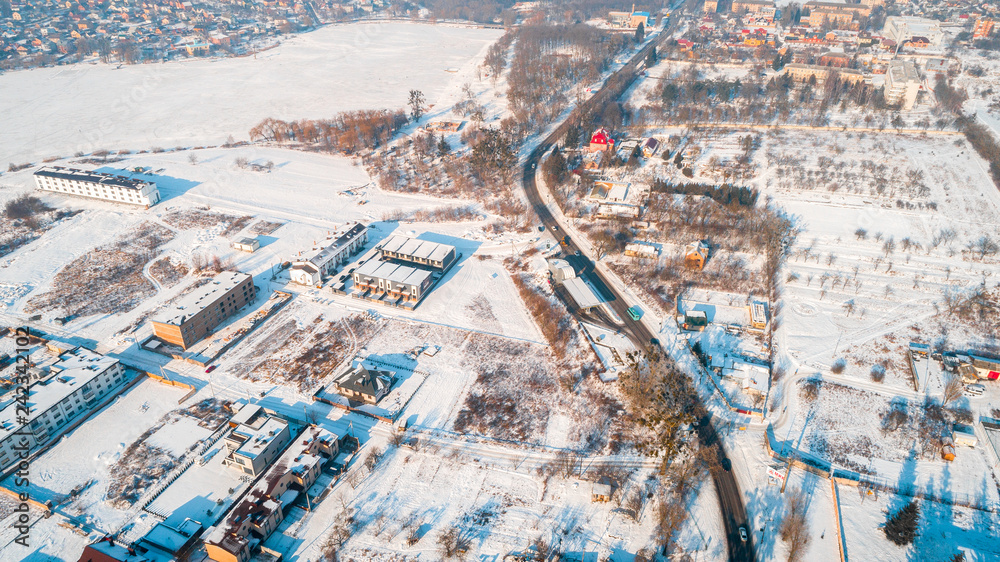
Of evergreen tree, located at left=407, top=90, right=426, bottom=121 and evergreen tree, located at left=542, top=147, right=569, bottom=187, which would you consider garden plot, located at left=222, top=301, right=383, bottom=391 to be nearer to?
evergreen tree, located at left=542, top=147, right=569, bottom=187

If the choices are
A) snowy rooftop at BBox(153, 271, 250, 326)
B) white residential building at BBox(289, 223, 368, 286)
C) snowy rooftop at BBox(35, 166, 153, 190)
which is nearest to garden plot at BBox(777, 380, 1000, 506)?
white residential building at BBox(289, 223, 368, 286)

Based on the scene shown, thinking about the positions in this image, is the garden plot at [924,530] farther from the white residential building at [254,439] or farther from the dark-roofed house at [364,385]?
the white residential building at [254,439]

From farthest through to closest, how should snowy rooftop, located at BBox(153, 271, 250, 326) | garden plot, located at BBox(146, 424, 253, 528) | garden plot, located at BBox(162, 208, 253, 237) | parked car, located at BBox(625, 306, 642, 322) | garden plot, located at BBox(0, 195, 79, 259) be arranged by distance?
garden plot, located at BBox(162, 208, 253, 237), garden plot, located at BBox(0, 195, 79, 259), parked car, located at BBox(625, 306, 642, 322), snowy rooftop, located at BBox(153, 271, 250, 326), garden plot, located at BBox(146, 424, 253, 528)

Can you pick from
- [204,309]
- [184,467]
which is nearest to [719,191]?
[204,309]

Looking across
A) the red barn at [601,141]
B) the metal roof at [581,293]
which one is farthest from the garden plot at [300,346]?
the red barn at [601,141]

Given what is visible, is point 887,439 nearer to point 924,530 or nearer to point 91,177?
point 924,530

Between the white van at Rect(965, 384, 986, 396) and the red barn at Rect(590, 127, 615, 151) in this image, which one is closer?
the white van at Rect(965, 384, 986, 396)
